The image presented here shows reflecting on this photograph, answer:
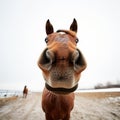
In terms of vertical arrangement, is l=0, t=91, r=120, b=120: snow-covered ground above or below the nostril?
below

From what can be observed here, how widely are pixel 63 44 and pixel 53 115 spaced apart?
6.89 ft

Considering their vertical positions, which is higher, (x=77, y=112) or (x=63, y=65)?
(x=63, y=65)

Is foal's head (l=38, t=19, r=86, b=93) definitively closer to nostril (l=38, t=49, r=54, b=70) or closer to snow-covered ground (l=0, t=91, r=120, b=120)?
nostril (l=38, t=49, r=54, b=70)

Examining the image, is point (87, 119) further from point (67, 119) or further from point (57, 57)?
point (57, 57)

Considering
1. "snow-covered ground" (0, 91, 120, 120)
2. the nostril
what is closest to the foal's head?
the nostril

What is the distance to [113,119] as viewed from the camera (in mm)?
6828

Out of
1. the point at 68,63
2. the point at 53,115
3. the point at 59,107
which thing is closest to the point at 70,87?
the point at 68,63

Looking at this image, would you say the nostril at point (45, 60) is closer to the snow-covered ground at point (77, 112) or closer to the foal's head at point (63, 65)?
the foal's head at point (63, 65)

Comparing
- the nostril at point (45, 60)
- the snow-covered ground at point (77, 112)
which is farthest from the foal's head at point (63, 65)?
the snow-covered ground at point (77, 112)

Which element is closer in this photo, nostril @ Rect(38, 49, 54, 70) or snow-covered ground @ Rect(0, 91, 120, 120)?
nostril @ Rect(38, 49, 54, 70)

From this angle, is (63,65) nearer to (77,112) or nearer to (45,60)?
(45,60)

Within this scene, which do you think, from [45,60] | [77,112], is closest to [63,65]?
[45,60]

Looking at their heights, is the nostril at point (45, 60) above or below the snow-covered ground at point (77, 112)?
above

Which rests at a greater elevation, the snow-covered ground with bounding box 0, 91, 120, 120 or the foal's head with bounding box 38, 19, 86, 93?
the foal's head with bounding box 38, 19, 86, 93
